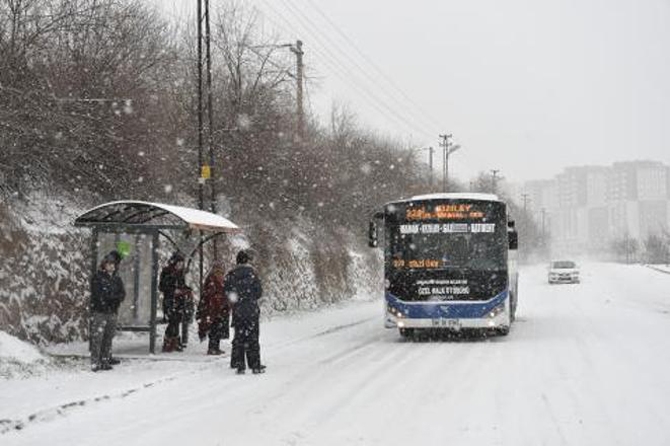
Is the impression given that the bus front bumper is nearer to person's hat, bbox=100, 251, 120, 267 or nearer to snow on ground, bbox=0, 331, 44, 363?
person's hat, bbox=100, 251, 120, 267

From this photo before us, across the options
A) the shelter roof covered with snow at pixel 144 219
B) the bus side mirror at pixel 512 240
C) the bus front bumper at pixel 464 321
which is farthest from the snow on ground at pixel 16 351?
the bus side mirror at pixel 512 240

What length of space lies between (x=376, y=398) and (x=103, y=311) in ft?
16.8

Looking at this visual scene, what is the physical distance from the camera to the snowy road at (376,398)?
26.0 ft

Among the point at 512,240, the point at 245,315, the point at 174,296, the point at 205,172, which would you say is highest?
the point at 205,172

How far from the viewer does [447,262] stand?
18.0 metres

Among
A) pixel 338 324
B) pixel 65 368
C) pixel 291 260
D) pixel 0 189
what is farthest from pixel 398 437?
pixel 291 260

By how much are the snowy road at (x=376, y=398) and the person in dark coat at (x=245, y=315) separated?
32cm

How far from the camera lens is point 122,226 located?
47.1 ft

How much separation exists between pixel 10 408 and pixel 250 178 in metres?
21.0

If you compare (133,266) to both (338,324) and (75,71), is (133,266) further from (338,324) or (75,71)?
(338,324)

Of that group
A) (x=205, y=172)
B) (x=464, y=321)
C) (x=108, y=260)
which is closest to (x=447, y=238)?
→ (x=464, y=321)

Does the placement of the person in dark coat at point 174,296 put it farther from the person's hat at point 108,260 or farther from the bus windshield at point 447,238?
the bus windshield at point 447,238

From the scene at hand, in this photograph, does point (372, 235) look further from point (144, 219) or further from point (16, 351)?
point (16, 351)

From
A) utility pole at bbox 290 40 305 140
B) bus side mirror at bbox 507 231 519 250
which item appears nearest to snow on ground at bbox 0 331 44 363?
Result: bus side mirror at bbox 507 231 519 250
